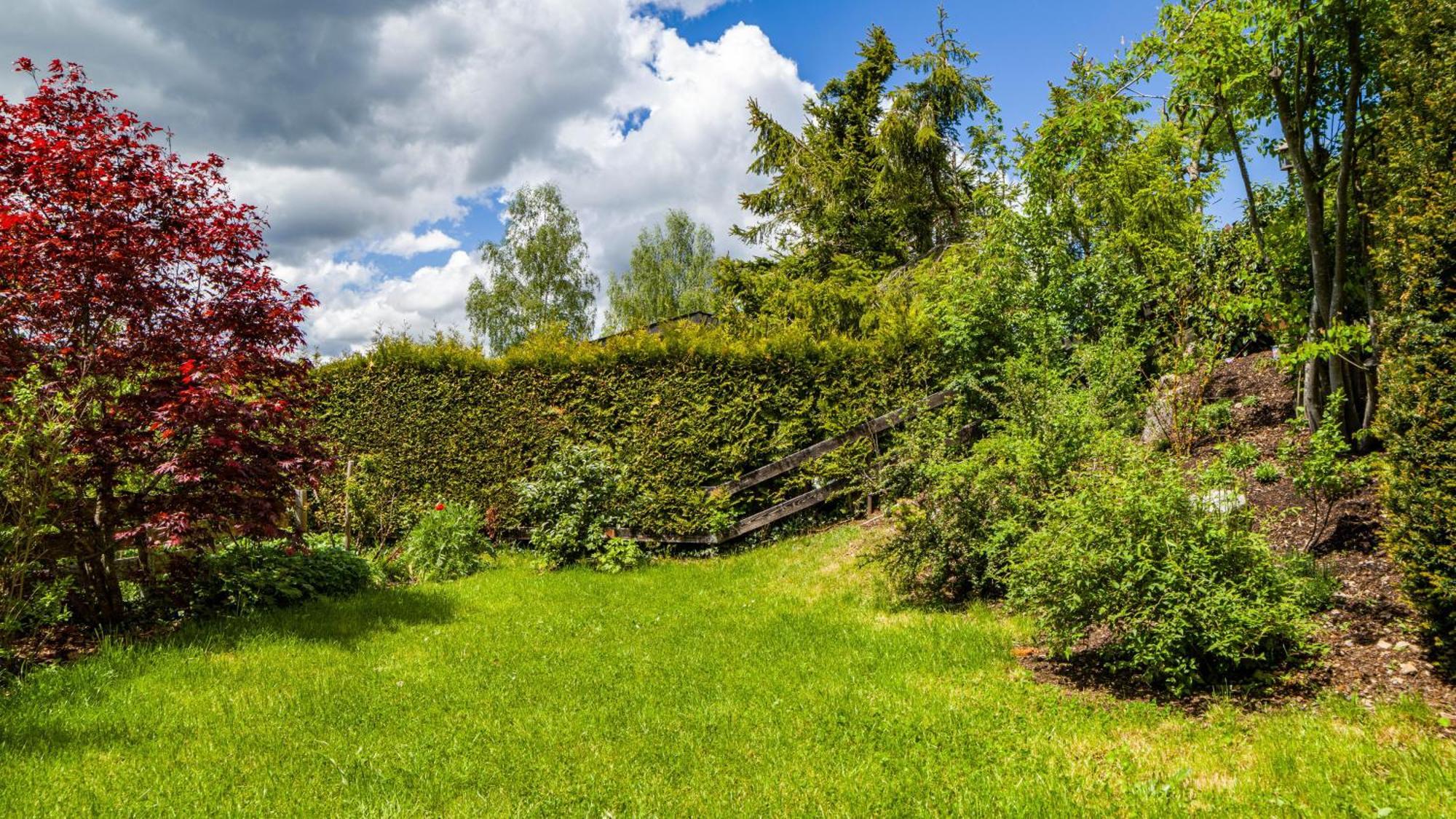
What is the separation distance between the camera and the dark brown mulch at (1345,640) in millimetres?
3930

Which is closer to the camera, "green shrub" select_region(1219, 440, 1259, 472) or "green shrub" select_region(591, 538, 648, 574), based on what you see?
"green shrub" select_region(1219, 440, 1259, 472)

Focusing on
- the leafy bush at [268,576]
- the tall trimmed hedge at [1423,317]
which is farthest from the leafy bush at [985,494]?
the leafy bush at [268,576]

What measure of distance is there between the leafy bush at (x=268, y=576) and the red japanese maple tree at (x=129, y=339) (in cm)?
47

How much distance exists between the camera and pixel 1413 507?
3965 millimetres

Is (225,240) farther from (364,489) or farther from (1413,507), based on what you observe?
(1413,507)

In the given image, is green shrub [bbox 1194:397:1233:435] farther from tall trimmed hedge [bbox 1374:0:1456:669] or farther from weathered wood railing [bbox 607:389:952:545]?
weathered wood railing [bbox 607:389:952:545]

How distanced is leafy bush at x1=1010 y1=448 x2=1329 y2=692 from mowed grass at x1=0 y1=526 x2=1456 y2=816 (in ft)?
1.36

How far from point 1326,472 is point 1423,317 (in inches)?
56.6

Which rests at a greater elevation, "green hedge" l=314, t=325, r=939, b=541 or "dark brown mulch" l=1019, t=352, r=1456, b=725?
"green hedge" l=314, t=325, r=939, b=541

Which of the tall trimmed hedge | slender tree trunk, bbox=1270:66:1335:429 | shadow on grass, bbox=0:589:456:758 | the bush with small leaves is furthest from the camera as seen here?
the bush with small leaves

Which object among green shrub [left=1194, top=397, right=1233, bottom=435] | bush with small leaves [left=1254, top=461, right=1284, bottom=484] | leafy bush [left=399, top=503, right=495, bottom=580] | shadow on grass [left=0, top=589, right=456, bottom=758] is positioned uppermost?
green shrub [left=1194, top=397, right=1233, bottom=435]

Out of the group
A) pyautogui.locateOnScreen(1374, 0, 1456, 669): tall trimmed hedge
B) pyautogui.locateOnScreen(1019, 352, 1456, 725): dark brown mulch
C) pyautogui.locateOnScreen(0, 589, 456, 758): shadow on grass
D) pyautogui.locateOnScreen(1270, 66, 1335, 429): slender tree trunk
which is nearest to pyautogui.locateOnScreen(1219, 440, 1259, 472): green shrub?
pyautogui.locateOnScreen(1019, 352, 1456, 725): dark brown mulch

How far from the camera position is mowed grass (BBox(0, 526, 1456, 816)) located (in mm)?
3303

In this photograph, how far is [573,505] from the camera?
9.48 metres
